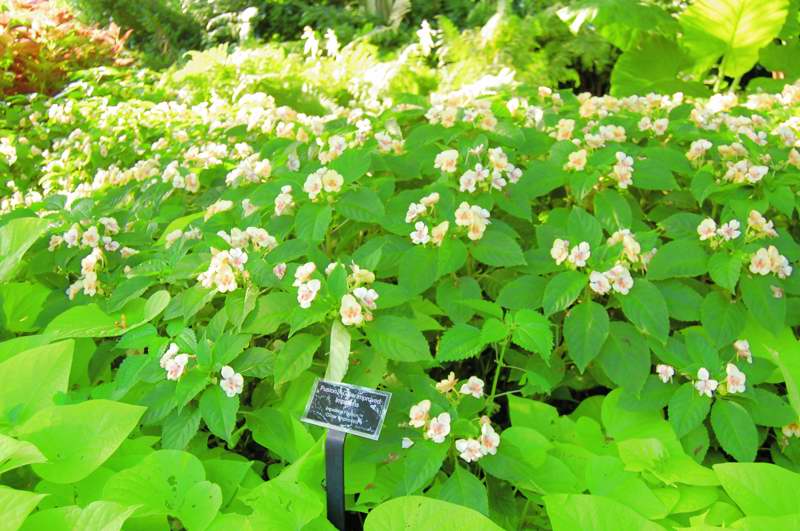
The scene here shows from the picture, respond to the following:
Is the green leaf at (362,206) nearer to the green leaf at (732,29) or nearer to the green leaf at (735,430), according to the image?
the green leaf at (735,430)

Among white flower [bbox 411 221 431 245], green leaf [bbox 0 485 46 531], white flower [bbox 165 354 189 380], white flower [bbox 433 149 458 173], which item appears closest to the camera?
green leaf [bbox 0 485 46 531]

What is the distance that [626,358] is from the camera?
4.77ft

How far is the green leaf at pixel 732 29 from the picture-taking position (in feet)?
14.6

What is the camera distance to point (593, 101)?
7.78ft

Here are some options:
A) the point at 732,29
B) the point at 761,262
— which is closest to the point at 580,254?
the point at 761,262

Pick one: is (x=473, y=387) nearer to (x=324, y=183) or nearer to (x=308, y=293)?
(x=308, y=293)

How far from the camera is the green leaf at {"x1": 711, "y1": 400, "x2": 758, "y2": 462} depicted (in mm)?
1326

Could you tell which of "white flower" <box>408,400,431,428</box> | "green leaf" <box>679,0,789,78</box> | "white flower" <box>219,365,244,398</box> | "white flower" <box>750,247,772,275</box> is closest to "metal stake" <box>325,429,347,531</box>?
"white flower" <box>408,400,431,428</box>

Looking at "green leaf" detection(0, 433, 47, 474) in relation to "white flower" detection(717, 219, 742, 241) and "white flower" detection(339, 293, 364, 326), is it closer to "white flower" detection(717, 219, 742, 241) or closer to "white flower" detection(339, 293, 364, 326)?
"white flower" detection(339, 293, 364, 326)

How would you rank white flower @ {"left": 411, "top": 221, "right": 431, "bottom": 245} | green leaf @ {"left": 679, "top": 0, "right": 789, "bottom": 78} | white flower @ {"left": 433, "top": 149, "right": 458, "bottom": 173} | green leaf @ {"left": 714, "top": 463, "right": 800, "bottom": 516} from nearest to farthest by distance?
green leaf @ {"left": 714, "top": 463, "right": 800, "bottom": 516} < white flower @ {"left": 411, "top": 221, "right": 431, "bottom": 245} < white flower @ {"left": 433, "top": 149, "right": 458, "bottom": 173} < green leaf @ {"left": 679, "top": 0, "right": 789, "bottom": 78}

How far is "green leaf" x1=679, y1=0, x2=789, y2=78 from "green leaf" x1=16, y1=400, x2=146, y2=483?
441 centimetres

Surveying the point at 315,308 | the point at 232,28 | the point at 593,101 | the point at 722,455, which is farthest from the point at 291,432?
the point at 232,28

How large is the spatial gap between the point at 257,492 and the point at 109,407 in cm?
32

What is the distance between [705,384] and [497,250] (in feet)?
1.57
